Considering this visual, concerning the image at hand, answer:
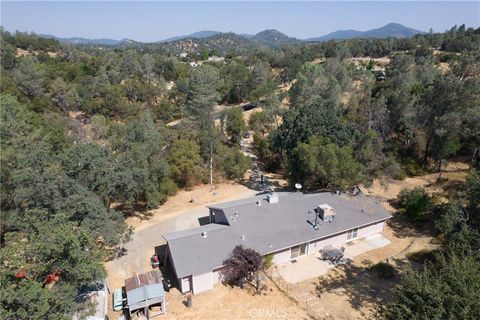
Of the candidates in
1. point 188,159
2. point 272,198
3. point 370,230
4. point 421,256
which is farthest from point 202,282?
point 421,256

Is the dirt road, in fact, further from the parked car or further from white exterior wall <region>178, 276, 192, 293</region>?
white exterior wall <region>178, 276, 192, 293</region>

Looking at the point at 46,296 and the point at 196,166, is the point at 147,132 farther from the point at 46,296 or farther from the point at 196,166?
the point at 46,296

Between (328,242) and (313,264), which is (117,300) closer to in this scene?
(313,264)

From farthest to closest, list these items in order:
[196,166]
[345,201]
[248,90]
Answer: [248,90] → [196,166] → [345,201]

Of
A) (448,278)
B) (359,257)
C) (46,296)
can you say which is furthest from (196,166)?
(448,278)

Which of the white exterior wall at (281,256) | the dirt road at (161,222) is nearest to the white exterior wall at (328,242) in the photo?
the white exterior wall at (281,256)

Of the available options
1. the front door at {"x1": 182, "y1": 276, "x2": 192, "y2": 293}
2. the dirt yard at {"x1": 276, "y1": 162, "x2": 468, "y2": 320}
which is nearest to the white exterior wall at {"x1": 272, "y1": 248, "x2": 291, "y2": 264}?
the dirt yard at {"x1": 276, "y1": 162, "x2": 468, "y2": 320}
